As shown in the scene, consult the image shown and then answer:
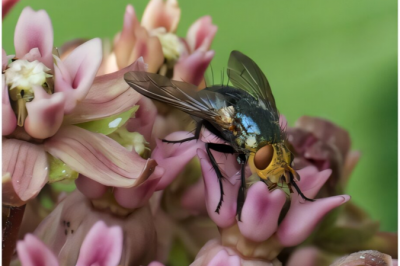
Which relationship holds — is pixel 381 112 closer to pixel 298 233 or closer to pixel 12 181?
pixel 298 233

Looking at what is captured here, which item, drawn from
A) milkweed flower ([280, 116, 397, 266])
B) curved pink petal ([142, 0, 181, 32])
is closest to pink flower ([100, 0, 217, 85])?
curved pink petal ([142, 0, 181, 32])

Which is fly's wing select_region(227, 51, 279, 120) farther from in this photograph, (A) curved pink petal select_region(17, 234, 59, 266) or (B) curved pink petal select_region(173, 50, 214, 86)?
(A) curved pink petal select_region(17, 234, 59, 266)

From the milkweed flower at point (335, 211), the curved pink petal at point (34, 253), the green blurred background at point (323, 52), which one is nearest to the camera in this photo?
the curved pink petal at point (34, 253)

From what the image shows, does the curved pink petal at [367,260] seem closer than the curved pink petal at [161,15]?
Yes

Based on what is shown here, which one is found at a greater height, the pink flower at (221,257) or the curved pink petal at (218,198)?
the curved pink petal at (218,198)

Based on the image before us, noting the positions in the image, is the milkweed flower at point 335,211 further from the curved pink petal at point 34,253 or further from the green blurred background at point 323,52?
the curved pink petal at point 34,253

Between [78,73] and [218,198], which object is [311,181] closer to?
[218,198]

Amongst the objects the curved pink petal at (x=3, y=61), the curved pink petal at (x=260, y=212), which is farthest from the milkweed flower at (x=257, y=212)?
the curved pink petal at (x=3, y=61)
